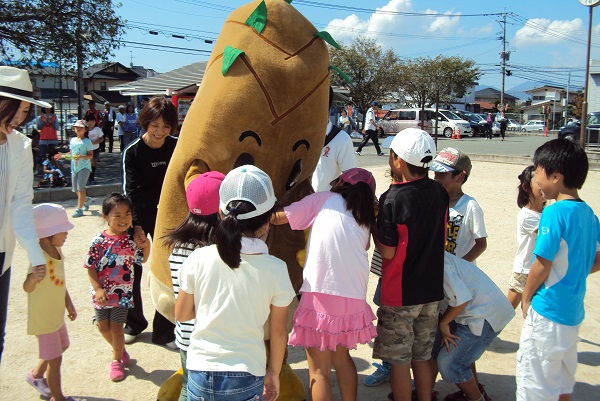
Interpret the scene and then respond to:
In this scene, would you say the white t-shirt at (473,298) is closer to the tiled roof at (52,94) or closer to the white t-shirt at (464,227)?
the white t-shirt at (464,227)

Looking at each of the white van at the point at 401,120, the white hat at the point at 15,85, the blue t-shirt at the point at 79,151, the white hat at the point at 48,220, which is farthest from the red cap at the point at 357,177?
the white van at the point at 401,120

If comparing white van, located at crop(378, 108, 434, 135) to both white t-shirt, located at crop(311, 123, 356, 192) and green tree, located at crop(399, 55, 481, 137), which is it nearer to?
green tree, located at crop(399, 55, 481, 137)

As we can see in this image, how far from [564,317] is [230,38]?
2488 mm

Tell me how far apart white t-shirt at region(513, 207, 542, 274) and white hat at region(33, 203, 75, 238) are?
10.5 feet

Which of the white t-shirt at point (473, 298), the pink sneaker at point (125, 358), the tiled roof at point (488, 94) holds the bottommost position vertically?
the pink sneaker at point (125, 358)

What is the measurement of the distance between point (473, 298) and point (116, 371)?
2.41 meters

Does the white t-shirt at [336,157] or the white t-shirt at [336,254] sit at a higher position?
the white t-shirt at [336,157]

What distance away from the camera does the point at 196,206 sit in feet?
8.68

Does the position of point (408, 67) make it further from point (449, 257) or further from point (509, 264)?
point (449, 257)

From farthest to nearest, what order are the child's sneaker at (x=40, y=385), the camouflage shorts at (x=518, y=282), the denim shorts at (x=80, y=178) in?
the denim shorts at (x=80, y=178), the camouflage shorts at (x=518, y=282), the child's sneaker at (x=40, y=385)

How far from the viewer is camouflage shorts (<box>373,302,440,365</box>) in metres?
2.98

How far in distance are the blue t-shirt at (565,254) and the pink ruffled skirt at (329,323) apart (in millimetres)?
953

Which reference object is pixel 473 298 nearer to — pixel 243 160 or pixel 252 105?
pixel 243 160

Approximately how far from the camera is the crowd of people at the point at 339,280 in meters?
2.27
